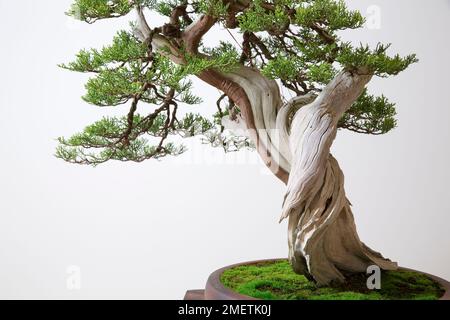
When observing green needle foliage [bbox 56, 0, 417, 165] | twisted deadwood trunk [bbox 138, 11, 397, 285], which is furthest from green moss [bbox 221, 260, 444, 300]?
green needle foliage [bbox 56, 0, 417, 165]

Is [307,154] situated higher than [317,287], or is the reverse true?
[307,154]

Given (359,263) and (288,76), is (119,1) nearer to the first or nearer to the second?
(288,76)

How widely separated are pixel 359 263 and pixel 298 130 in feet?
2.43

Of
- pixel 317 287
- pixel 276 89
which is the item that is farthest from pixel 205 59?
pixel 317 287

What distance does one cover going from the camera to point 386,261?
293 centimetres

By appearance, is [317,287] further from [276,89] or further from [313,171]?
[276,89]

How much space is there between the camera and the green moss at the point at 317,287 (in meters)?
2.53

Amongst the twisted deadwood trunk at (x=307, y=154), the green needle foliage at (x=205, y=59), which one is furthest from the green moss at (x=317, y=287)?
the green needle foliage at (x=205, y=59)

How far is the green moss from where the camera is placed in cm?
253

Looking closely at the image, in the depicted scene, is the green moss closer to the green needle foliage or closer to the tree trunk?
the tree trunk

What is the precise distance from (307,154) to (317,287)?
0.62 m

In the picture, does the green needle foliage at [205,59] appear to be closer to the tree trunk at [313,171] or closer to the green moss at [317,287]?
the tree trunk at [313,171]

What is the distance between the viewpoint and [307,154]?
2580mm
